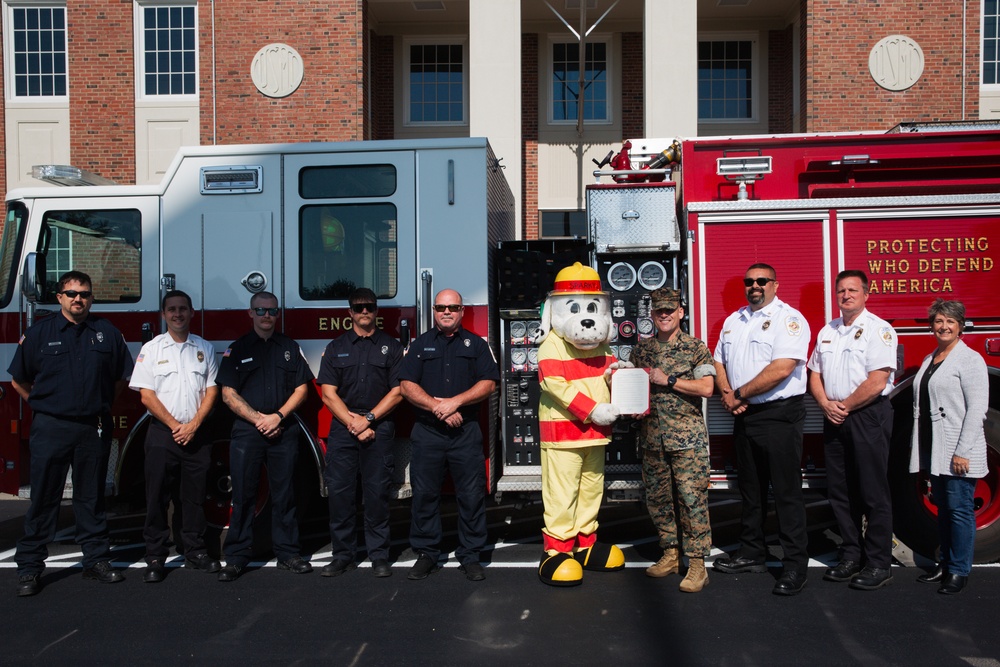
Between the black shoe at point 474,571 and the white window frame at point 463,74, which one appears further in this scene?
the white window frame at point 463,74

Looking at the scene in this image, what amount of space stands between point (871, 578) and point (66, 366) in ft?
16.7

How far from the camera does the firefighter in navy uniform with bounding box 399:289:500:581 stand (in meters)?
5.13

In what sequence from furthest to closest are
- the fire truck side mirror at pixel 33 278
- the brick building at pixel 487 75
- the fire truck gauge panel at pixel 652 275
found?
the brick building at pixel 487 75
the fire truck gauge panel at pixel 652 275
the fire truck side mirror at pixel 33 278

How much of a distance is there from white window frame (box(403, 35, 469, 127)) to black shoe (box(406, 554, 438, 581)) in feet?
39.6

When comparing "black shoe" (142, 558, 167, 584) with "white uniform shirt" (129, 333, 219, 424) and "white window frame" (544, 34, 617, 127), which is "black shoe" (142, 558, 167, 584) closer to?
"white uniform shirt" (129, 333, 219, 424)

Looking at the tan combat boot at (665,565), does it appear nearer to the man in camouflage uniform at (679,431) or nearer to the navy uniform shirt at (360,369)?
the man in camouflage uniform at (679,431)

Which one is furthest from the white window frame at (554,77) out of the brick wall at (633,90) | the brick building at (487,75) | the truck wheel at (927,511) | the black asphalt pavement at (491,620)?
the black asphalt pavement at (491,620)

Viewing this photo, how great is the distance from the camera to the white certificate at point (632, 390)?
4730mm

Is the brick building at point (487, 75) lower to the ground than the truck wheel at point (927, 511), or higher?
higher

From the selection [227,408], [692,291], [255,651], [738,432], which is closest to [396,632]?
[255,651]

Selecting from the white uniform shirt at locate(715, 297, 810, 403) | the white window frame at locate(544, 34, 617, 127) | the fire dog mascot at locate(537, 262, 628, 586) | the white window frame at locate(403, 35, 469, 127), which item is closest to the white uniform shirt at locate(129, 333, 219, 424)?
the fire dog mascot at locate(537, 262, 628, 586)

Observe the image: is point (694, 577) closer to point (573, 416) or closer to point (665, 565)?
point (665, 565)

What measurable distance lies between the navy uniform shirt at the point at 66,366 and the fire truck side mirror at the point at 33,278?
0.42 metres

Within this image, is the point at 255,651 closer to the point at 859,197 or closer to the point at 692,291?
the point at 692,291
